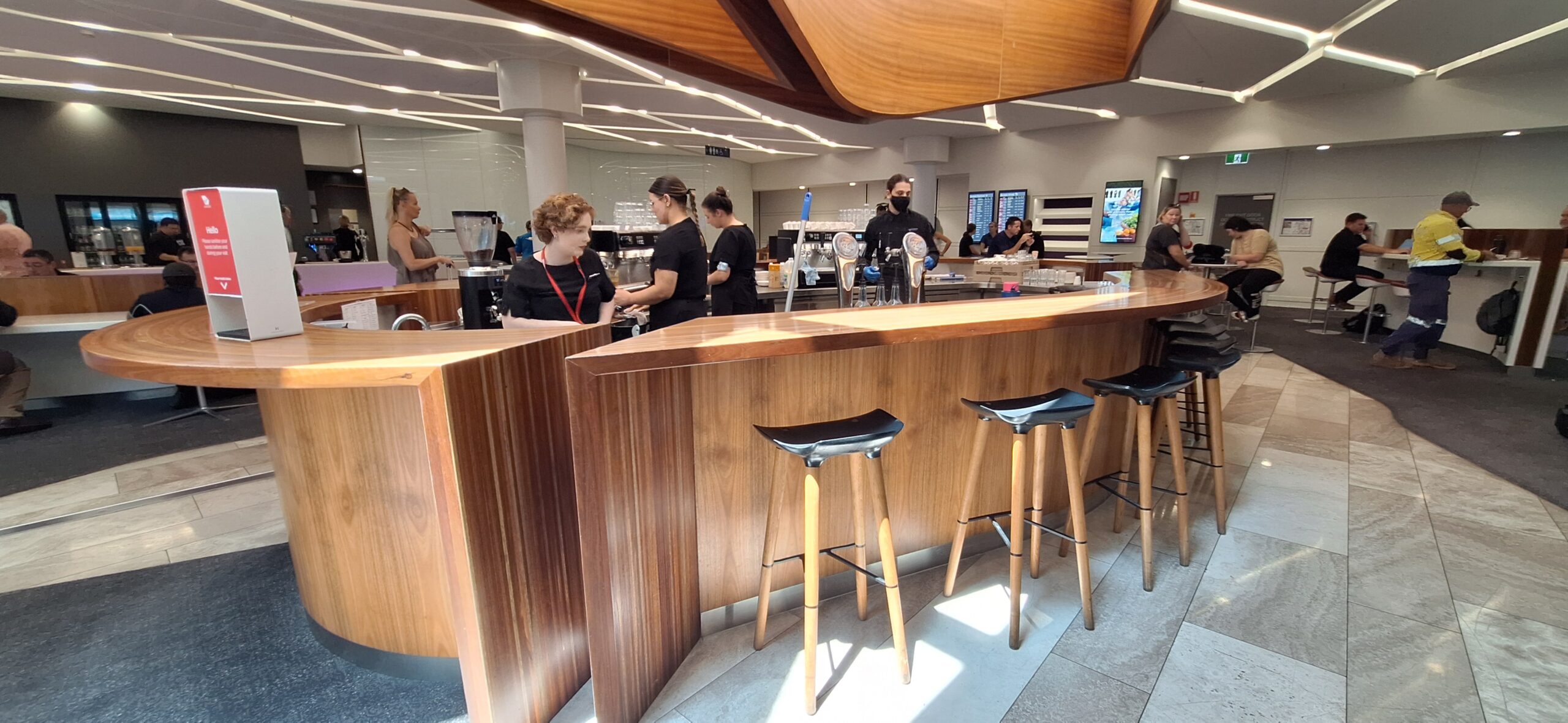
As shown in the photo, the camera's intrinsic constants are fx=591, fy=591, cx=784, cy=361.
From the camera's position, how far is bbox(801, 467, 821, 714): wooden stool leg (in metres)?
1.62

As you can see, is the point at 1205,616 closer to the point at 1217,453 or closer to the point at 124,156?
the point at 1217,453

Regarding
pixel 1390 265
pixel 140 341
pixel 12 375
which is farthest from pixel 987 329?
pixel 1390 265

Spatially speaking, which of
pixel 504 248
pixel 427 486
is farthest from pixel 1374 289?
pixel 504 248

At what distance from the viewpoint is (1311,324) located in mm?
8250

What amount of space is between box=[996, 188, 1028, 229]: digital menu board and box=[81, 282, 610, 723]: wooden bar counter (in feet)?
39.2

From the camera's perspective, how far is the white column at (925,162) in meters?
12.5

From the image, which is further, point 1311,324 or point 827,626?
point 1311,324

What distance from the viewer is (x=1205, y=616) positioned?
2133 mm

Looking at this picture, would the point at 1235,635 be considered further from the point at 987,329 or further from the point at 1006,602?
the point at 987,329

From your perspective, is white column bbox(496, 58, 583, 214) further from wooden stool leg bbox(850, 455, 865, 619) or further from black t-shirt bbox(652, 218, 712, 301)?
wooden stool leg bbox(850, 455, 865, 619)

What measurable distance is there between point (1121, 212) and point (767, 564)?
1142 cm

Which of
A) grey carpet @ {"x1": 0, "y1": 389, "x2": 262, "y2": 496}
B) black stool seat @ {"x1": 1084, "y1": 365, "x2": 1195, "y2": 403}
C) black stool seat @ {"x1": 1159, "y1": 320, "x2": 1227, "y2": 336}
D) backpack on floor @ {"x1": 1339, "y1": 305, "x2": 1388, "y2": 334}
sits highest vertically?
black stool seat @ {"x1": 1159, "y1": 320, "x2": 1227, "y2": 336}

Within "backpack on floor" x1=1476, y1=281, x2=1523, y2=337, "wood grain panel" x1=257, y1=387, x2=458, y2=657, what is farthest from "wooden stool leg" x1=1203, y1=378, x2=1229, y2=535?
"backpack on floor" x1=1476, y1=281, x2=1523, y2=337

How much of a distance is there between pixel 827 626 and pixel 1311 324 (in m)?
9.59
